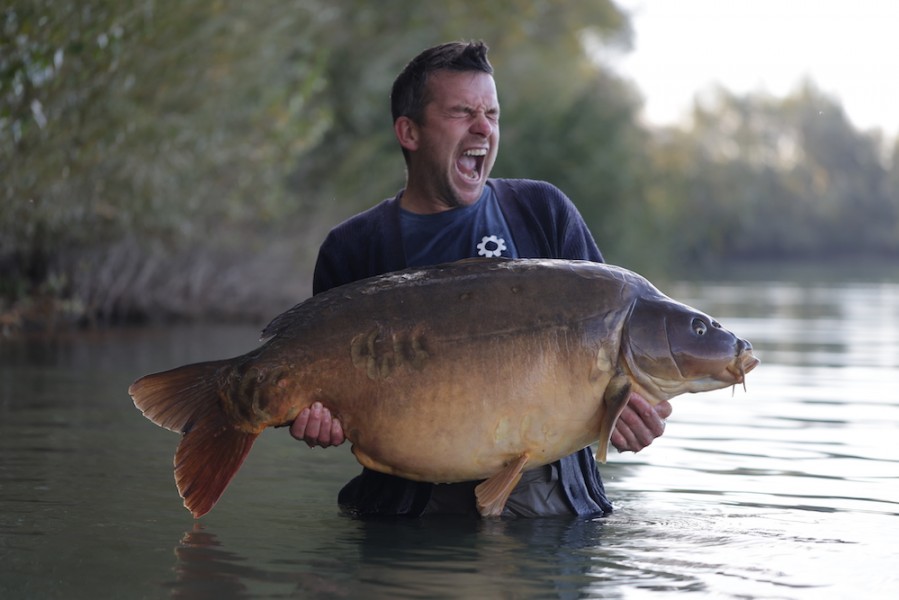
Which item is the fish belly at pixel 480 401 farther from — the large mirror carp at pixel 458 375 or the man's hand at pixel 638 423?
the man's hand at pixel 638 423

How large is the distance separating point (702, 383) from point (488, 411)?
2.53 feet

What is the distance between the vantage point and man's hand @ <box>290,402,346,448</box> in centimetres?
503

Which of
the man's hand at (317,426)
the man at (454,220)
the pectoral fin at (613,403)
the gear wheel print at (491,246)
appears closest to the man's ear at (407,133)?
the man at (454,220)

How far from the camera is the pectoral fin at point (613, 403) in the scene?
4.87 m

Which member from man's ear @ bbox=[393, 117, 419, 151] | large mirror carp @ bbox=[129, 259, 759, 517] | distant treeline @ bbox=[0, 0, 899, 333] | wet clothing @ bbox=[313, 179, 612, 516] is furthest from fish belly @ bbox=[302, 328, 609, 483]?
distant treeline @ bbox=[0, 0, 899, 333]

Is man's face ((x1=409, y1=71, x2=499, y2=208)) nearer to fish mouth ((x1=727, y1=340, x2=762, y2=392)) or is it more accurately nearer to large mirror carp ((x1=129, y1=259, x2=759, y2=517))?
large mirror carp ((x1=129, y1=259, x2=759, y2=517))

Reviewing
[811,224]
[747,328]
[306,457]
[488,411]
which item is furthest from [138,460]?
[811,224]

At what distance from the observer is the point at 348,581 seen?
483cm

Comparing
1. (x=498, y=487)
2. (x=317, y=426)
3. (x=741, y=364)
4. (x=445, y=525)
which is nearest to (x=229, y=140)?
(x=445, y=525)

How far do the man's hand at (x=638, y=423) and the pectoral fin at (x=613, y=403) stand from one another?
0.31ft

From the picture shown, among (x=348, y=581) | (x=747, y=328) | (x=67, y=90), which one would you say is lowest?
(x=348, y=581)

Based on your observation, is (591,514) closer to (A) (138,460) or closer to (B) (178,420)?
(B) (178,420)

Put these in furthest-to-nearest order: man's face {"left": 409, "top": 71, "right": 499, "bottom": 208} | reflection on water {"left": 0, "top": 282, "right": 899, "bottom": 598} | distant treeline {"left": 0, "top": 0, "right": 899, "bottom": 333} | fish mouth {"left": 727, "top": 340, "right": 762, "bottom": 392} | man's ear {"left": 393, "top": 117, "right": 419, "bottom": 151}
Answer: distant treeline {"left": 0, "top": 0, "right": 899, "bottom": 333} → man's ear {"left": 393, "top": 117, "right": 419, "bottom": 151} → man's face {"left": 409, "top": 71, "right": 499, "bottom": 208} → fish mouth {"left": 727, "top": 340, "right": 762, "bottom": 392} → reflection on water {"left": 0, "top": 282, "right": 899, "bottom": 598}

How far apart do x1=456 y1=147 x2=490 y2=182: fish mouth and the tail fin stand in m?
1.33
